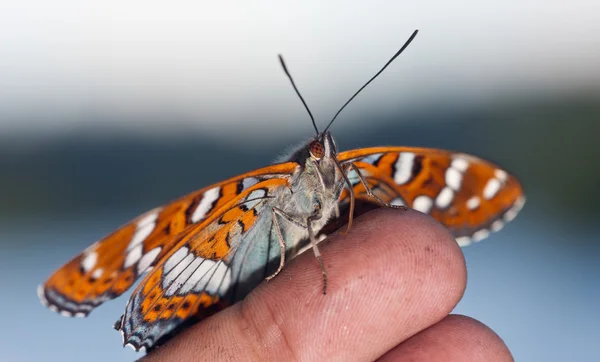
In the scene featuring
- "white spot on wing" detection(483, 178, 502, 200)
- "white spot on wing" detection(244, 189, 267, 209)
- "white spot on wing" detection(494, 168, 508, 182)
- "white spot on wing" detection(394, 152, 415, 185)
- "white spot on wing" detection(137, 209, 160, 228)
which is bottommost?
"white spot on wing" detection(483, 178, 502, 200)

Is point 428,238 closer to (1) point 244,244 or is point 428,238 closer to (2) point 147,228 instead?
(1) point 244,244

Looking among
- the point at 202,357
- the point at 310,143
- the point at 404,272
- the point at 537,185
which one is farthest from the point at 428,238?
the point at 537,185

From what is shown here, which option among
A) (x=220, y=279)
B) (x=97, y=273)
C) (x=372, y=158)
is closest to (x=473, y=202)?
(x=372, y=158)

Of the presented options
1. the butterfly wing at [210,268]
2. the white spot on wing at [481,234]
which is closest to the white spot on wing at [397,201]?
the white spot on wing at [481,234]

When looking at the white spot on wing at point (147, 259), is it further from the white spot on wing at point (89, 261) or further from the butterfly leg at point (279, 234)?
the butterfly leg at point (279, 234)

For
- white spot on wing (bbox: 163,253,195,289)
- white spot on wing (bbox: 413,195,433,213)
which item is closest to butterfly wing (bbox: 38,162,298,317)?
white spot on wing (bbox: 163,253,195,289)

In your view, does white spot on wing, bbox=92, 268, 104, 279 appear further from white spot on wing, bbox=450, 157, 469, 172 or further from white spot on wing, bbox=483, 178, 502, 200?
white spot on wing, bbox=483, 178, 502, 200

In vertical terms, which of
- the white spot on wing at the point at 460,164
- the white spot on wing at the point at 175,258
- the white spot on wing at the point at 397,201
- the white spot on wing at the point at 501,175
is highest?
the white spot on wing at the point at 175,258
